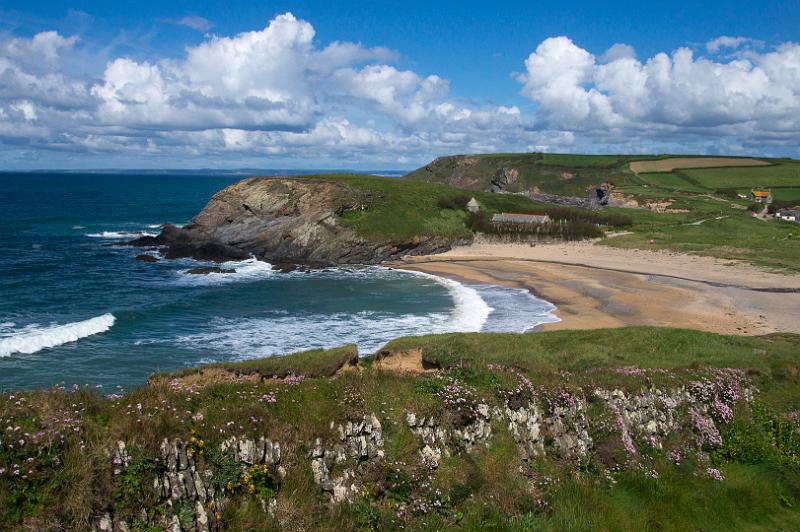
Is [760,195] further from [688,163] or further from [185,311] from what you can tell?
[185,311]

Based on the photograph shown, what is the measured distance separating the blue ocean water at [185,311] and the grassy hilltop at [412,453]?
51.4 ft

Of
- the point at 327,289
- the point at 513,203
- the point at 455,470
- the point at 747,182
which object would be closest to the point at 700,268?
the point at 327,289

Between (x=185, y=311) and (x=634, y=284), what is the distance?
3854cm

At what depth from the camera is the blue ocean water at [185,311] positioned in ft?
95.9

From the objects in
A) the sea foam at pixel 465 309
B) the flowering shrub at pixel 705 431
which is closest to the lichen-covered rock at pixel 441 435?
the flowering shrub at pixel 705 431

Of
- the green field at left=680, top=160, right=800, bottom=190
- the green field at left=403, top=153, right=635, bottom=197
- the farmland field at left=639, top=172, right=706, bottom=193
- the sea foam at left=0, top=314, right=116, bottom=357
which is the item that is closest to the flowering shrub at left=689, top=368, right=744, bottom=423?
the sea foam at left=0, top=314, right=116, bottom=357

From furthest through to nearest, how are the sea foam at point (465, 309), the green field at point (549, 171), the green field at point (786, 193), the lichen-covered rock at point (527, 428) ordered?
1. the green field at point (549, 171)
2. the green field at point (786, 193)
3. the sea foam at point (465, 309)
4. the lichen-covered rock at point (527, 428)

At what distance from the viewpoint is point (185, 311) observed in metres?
40.5

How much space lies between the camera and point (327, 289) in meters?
51.0

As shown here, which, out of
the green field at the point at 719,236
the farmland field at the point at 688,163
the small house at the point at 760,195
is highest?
the farmland field at the point at 688,163

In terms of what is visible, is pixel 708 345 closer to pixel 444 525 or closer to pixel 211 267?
pixel 444 525

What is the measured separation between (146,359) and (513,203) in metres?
82.1

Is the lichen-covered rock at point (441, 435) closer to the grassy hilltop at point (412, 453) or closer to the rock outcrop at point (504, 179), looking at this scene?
the grassy hilltop at point (412, 453)

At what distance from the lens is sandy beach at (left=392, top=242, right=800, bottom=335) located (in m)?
37.9
